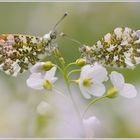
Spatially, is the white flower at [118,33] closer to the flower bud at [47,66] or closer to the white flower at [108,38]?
the white flower at [108,38]

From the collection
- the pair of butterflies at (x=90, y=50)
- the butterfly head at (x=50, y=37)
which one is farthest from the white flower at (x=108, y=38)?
the butterfly head at (x=50, y=37)

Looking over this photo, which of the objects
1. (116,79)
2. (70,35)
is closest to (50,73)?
(116,79)

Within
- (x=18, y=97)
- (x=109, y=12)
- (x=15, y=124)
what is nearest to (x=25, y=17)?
(x=109, y=12)

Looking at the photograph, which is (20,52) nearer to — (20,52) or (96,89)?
(20,52)

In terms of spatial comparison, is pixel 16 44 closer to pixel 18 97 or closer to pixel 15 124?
pixel 15 124

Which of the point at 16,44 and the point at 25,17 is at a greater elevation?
the point at 25,17

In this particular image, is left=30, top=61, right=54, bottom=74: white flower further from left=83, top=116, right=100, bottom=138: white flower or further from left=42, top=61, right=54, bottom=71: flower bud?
left=83, top=116, right=100, bottom=138: white flower

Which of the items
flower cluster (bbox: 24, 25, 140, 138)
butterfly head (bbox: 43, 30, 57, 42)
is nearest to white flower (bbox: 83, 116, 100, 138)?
flower cluster (bbox: 24, 25, 140, 138)
